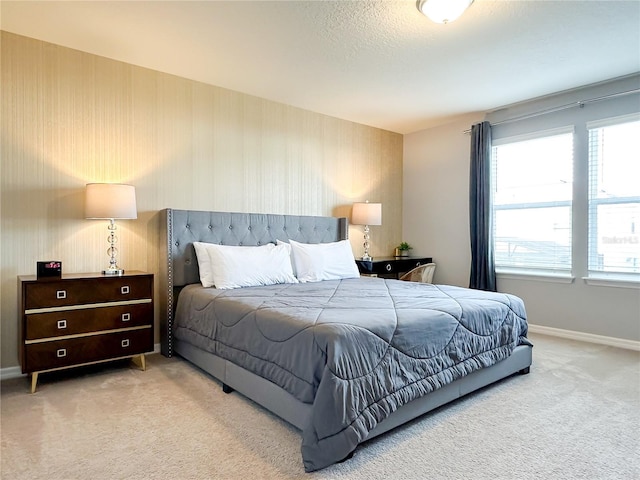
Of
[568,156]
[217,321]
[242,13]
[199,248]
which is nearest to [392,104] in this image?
[568,156]

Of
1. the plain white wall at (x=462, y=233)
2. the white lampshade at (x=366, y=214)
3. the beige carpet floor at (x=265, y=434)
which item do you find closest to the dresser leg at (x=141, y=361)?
the beige carpet floor at (x=265, y=434)

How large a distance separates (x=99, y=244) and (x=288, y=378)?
225 centimetres

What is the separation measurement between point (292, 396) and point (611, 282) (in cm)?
356

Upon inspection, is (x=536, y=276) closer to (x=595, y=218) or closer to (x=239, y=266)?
(x=595, y=218)

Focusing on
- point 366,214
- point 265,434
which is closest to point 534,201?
point 366,214

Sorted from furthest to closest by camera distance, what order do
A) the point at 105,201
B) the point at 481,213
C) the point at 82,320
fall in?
the point at 481,213 < the point at 105,201 < the point at 82,320

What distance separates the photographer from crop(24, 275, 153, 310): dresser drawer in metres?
2.64

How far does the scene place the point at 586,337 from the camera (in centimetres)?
400

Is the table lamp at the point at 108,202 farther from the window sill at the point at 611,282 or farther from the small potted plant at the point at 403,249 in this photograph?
the window sill at the point at 611,282

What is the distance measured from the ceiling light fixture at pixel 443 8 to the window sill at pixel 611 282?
3004mm

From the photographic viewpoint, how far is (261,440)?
201 cm

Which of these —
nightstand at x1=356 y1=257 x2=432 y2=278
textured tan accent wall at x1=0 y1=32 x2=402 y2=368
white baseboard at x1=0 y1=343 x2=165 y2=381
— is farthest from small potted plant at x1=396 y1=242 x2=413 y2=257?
white baseboard at x1=0 y1=343 x2=165 y2=381

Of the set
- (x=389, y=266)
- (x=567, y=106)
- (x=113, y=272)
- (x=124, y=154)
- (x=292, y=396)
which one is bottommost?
(x=292, y=396)

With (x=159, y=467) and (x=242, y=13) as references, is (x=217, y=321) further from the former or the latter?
(x=242, y=13)
